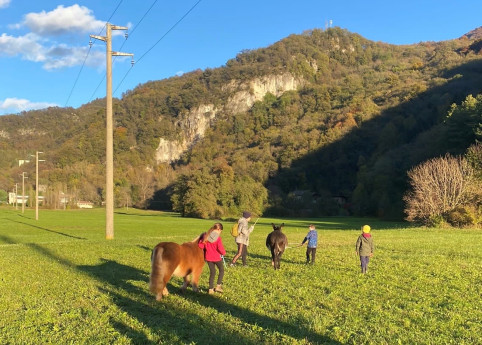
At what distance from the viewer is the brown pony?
8141 mm

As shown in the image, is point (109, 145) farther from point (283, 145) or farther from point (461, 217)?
point (283, 145)

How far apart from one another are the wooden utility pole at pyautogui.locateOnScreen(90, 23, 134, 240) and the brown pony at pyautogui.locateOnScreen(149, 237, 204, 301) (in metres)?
16.3

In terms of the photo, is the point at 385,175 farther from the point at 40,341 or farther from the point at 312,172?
the point at 40,341

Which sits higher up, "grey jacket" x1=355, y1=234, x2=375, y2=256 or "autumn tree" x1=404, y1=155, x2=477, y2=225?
"autumn tree" x1=404, y1=155, x2=477, y2=225

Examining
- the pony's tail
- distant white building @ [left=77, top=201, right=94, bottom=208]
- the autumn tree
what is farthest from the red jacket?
distant white building @ [left=77, top=201, right=94, bottom=208]

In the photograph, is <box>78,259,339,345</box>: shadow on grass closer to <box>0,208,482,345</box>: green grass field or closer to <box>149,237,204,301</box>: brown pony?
<box>0,208,482,345</box>: green grass field

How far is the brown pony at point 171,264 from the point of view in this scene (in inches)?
320

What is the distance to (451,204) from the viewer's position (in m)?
39.2

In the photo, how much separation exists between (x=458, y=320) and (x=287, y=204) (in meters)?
91.5

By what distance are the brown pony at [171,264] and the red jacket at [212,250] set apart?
22 cm

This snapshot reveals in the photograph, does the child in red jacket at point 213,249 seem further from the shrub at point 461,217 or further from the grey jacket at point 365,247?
the shrub at point 461,217

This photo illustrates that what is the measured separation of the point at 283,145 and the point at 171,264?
126m

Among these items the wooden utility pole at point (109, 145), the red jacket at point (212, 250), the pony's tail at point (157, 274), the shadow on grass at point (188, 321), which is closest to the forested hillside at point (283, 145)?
the wooden utility pole at point (109, 145)

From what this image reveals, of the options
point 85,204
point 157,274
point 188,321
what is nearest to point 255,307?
point 188,321
